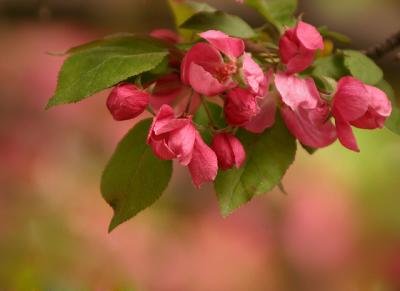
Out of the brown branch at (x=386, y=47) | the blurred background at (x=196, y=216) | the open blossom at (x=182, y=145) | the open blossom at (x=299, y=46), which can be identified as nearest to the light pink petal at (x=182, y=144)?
the open blossom at (x=182, y=145)

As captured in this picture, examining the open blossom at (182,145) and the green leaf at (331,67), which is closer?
the open blossom at (182,145)

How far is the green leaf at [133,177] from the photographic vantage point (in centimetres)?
52

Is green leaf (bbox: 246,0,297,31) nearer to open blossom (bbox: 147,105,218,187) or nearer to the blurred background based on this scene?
open blossom (bbox: 147,105,218,187)

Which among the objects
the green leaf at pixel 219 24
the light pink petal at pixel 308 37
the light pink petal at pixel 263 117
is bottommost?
the light pink petal at pixel 263 117

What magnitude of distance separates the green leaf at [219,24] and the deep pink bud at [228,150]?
94mm

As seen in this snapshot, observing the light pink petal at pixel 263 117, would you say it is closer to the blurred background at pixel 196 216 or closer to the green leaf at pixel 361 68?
the green leaf at pixel 361 68

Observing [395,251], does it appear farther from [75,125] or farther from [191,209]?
[75,125]

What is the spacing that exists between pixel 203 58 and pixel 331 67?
13 cm

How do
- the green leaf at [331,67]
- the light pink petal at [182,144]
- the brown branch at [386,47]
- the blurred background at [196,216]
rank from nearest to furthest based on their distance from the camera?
the light pink petal at [182,144] < the green leaf at [331,67] < the brown branch at [386,47] < the blurred background at [196,216]

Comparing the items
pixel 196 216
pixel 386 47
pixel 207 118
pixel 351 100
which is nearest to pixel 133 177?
pixel 207 118

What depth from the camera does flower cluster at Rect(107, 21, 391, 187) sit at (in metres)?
0.45

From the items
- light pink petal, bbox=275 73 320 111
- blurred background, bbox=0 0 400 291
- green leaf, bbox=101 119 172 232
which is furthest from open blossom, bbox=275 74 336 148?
blurred background, bbox=0 0 400 291

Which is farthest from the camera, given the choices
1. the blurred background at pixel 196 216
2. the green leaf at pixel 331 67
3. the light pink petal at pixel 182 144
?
the blurred background at pixel 196 216

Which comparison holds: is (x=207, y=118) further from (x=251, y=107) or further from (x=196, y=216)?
(x=196, y=216)
